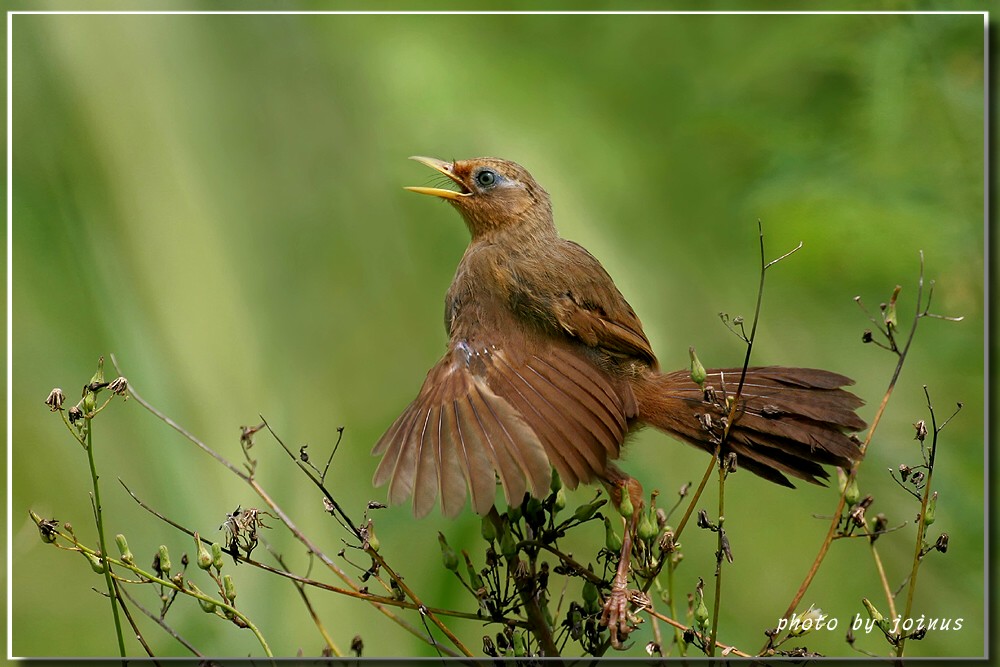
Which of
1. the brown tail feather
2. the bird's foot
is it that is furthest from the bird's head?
the bird's foot

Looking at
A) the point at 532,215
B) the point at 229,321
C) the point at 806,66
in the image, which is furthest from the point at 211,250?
the point at 806,66

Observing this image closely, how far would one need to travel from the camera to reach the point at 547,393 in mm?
1938

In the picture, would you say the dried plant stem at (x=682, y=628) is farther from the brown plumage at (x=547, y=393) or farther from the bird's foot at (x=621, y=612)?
the brown plumage at (x=547, y=393)

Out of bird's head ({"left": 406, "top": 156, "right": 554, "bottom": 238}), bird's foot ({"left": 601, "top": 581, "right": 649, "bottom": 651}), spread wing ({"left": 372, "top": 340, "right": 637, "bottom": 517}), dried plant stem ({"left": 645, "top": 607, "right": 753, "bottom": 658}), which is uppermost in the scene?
A: bird's head ({"left": 406, "top": 156, "right": 554, "bottom": 238})

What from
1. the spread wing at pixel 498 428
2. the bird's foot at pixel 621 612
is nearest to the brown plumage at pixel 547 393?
the spread wing at pixel 498 428

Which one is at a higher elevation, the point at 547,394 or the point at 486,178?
the point at 486,178

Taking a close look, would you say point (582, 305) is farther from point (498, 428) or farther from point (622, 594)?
point (622, 594)

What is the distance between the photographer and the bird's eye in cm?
223

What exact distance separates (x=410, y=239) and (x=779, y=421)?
40.3 inches

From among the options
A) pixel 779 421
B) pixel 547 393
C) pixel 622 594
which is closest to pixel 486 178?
pixel 547 393

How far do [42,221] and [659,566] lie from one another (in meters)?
1.62

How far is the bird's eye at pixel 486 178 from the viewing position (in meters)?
2.23

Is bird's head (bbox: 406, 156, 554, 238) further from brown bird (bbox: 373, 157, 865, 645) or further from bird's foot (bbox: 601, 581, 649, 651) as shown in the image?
bird's foot (bbox: 601, 581, 649, 651)

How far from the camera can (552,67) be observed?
2590mm
